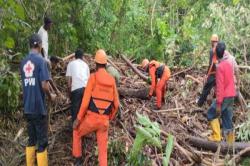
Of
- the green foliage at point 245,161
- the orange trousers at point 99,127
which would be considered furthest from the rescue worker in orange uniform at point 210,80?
the orange trousers at point 99,127

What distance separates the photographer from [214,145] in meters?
8.80

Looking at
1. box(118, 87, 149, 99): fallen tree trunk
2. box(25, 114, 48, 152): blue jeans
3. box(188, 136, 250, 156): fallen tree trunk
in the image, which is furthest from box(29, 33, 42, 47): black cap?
box(188, 136, 250, 156): fallen tree trunk

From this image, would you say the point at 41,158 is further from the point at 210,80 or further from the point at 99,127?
the point at 210,80

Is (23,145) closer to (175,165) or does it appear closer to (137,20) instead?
(175,165)

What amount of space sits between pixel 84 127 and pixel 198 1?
1019 cm

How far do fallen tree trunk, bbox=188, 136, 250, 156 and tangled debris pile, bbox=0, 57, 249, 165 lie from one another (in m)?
0.10

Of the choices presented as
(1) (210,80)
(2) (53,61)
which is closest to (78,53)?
(2) (53,61)

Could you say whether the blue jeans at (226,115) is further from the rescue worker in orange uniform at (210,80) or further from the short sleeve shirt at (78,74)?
the short sleeve shirt at (78,74)

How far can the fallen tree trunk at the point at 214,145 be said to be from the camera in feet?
28.4

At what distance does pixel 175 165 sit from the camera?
812 cm

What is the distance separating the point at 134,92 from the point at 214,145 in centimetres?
225

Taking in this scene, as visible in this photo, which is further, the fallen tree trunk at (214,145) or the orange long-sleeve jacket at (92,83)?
the fallen tree trunk at (214,145)

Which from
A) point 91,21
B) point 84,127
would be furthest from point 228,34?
point 84,127

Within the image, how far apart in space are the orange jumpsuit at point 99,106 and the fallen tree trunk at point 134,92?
270cm
